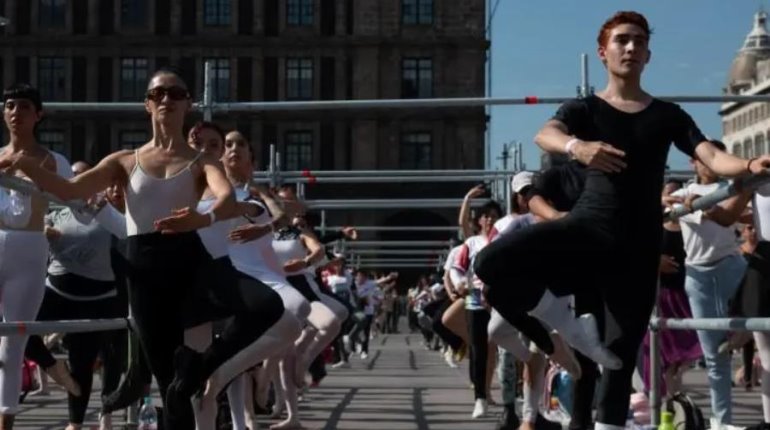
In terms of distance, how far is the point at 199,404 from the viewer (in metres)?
6.67

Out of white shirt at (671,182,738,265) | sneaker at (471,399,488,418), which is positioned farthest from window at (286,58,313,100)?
white shirt at (671,182,738,265)

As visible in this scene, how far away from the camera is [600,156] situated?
17.0 feet

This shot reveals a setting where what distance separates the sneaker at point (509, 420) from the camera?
31.4 ft

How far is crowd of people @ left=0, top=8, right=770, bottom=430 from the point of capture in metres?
5.60

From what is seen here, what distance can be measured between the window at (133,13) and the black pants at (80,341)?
60.5m

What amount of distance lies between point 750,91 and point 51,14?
294ft

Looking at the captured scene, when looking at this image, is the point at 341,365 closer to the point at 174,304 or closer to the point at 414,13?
the point at 174,304

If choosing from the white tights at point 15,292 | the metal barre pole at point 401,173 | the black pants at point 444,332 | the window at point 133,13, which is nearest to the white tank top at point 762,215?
the white tights at point 15,292

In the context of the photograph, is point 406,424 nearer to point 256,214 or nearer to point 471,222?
point 256,214

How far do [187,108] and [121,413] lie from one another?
5.14 m

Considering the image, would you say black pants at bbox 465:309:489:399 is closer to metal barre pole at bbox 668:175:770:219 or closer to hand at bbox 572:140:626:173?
metal barre pole at bbox 668:175:770:219

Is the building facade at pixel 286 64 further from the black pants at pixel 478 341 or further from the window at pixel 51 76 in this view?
the black pants at pixel 478 341

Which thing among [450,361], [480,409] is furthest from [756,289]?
[450,361]

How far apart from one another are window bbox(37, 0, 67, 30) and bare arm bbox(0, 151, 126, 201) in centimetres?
6426
